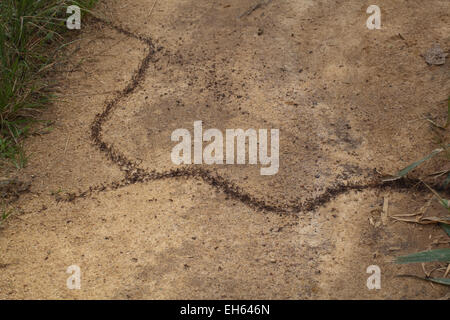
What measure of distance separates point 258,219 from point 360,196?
0.43 metres

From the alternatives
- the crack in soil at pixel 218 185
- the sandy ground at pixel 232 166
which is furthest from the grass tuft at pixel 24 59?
the crack in soil at pixel 218 185

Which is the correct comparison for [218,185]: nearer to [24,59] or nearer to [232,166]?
[232,166]

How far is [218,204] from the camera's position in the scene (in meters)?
2.29

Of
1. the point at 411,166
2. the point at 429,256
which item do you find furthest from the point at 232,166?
the point at 429,256

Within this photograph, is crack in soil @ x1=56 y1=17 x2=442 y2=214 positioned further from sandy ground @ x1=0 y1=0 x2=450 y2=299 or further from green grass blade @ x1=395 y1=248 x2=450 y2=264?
green grass blade @ x1=395 y1=248 x2=450 y2=264

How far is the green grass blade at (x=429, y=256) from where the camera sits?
1.95 m

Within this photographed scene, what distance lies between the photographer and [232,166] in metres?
2.41

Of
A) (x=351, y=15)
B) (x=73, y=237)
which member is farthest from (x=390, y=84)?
(x=73, y=237)

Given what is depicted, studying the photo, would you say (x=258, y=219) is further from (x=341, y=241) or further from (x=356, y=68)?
(x=356, y=68)

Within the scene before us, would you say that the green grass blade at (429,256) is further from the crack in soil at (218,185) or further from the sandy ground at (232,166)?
the crack in soil at (218,185)

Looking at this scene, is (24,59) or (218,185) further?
(24,59)

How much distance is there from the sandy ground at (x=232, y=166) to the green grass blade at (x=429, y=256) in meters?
0.11

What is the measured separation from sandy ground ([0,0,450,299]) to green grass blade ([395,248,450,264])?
0.11m

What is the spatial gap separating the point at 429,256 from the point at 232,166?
2.86 feet
